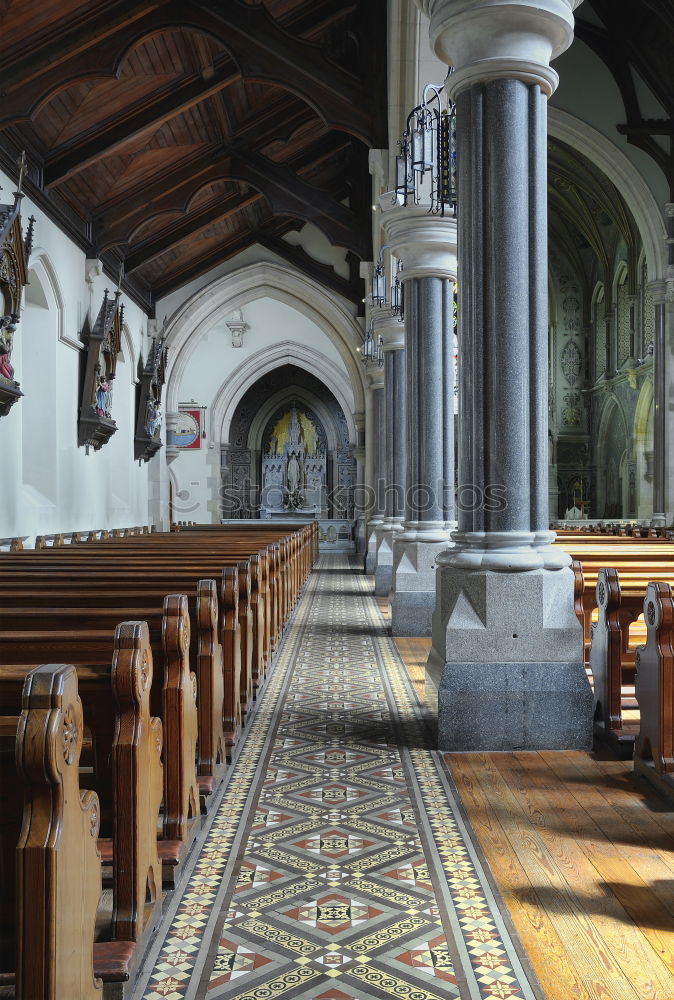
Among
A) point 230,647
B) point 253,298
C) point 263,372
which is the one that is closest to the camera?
point 230,647

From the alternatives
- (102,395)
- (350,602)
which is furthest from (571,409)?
(350,602)

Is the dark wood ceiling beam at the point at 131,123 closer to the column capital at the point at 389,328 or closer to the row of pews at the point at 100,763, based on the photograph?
the column capital at the point at 389,328

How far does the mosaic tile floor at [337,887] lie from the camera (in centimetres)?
196

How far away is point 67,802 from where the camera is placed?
4.84 feet

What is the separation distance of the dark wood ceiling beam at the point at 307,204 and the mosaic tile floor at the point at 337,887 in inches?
386

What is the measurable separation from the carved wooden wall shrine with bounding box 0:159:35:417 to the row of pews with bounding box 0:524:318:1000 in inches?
166

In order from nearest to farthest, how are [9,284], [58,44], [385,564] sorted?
[9,284], [58,44], [385,564]

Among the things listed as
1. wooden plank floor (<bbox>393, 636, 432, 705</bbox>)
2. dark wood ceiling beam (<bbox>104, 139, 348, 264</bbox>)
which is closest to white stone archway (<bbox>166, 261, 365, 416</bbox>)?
dark wood ceiling beam (<bbox>104, 139, 348, 264</bbox>)

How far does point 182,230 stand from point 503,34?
1047 cm

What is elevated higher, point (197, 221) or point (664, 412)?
point (197, 221)

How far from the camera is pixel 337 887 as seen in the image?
95.3 inches

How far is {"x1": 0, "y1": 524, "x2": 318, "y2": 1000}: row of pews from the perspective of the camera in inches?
55.2

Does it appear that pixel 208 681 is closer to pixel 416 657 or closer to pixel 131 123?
pixel 416 657

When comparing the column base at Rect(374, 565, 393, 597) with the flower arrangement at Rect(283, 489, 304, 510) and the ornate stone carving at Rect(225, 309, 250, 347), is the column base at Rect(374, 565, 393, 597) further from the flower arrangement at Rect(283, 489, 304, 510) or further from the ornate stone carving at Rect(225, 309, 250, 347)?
the flower arrangement at Rect(283, 489, 304, 510)
